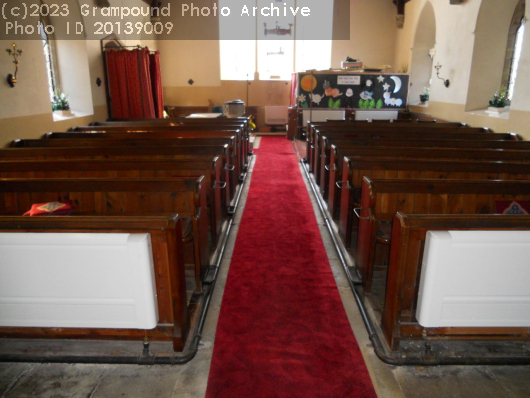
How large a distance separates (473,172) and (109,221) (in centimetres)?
266

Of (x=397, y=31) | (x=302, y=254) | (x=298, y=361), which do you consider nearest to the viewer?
(x=298, y=361)

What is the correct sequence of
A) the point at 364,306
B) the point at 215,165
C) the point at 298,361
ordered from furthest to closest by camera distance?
the point at 215,165
the point at 364,306
the point at 298,361

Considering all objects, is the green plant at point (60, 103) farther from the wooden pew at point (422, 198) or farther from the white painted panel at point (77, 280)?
the wooden pew at point (422, 198)

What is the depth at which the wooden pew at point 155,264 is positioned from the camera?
67.2 inches

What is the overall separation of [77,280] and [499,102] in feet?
20.0

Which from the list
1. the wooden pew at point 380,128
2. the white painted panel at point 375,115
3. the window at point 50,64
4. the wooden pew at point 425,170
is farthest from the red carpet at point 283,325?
the white painted panel at point 375,115

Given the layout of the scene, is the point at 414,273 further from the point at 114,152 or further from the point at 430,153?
the point at 114,152

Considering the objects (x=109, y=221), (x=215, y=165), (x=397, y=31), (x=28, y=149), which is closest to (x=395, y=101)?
(x=397, y=31)

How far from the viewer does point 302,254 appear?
3189 millimetres

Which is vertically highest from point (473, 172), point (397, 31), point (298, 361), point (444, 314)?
point (397, 31)

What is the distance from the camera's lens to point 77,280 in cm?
175

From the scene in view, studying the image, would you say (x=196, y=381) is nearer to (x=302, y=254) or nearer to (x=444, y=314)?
(x=444, y=314)

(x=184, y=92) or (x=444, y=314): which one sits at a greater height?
(x=184, y=92)

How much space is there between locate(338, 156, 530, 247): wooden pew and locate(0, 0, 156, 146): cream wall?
152 inches
